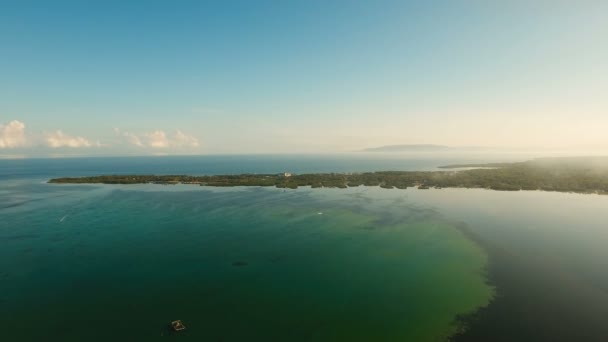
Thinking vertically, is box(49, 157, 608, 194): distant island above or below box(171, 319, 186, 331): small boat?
above

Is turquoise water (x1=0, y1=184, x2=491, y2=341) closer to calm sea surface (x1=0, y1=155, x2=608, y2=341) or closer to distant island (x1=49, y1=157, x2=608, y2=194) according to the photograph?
calm sea surface (x1=0, y1=155, x2=608, y2=341)

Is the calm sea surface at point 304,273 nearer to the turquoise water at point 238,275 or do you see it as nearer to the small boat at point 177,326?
the turquoise water at point 238,275

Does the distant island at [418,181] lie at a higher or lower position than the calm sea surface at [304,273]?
higher

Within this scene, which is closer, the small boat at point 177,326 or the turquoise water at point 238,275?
the small boat at point 177,326

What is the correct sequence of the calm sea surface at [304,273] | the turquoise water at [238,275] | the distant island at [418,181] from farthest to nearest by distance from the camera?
the distant island at [418,181], the turquoise water at [238,275], the calm sea surface at [304,273]

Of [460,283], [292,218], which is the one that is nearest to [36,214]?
[292,218]

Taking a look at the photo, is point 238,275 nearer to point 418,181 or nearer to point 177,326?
point 177,326

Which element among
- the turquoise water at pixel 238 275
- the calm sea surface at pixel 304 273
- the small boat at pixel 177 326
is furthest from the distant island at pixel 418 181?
the small boat at pixel 177 326

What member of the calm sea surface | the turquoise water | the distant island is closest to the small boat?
the calm sea surface
